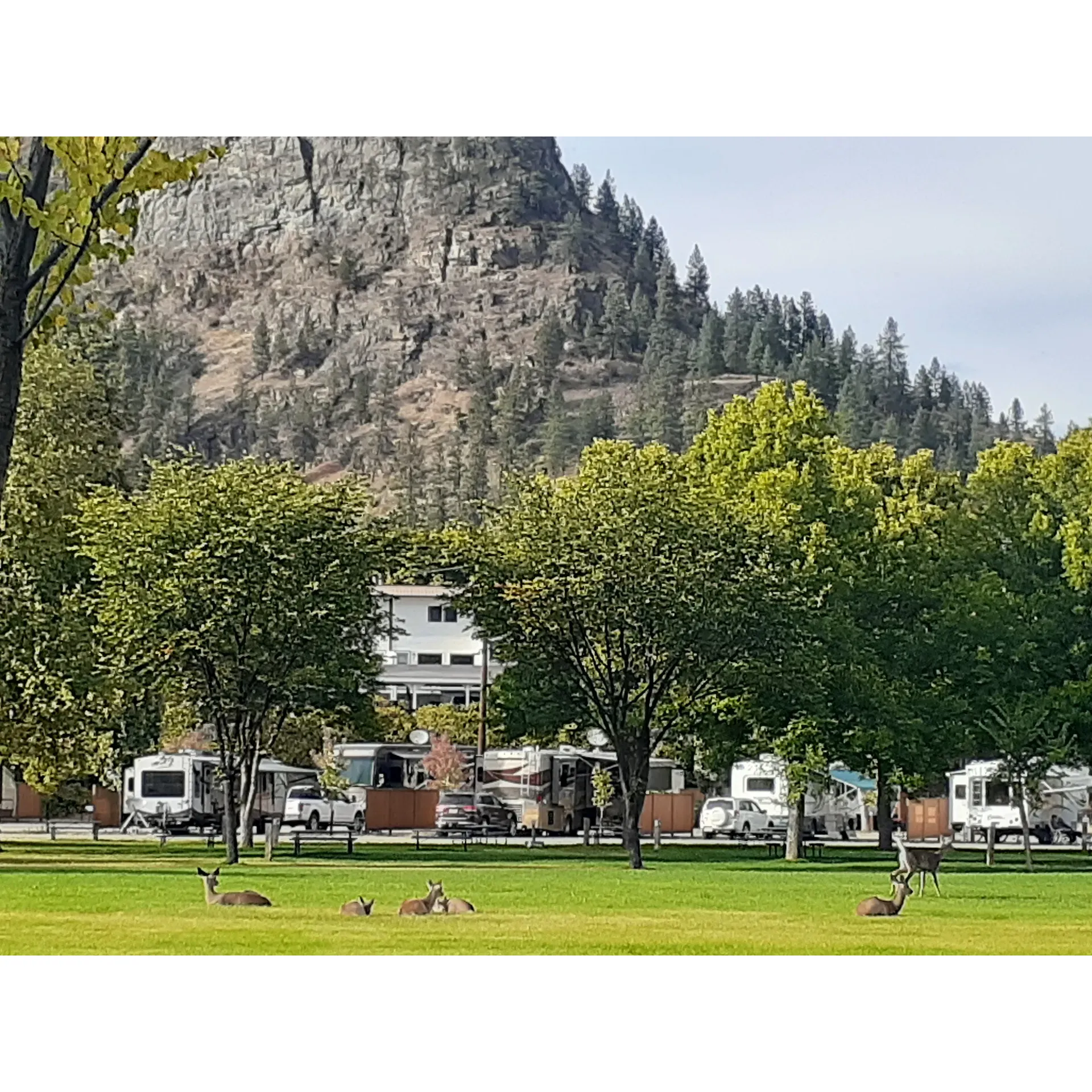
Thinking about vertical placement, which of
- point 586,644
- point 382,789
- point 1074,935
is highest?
point 586,644

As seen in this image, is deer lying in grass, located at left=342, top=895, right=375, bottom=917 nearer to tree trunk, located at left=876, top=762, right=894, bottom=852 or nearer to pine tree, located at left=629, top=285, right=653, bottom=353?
tree trunk, located at left=876, top=762, right=894, bottom=852

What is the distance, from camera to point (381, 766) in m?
17.4

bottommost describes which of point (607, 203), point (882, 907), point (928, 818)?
point (882, 907)

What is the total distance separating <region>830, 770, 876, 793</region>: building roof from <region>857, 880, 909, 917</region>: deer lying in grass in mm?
3705

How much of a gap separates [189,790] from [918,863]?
6722mm

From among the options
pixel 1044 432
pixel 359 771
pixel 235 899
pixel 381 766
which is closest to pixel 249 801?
pixel 359 771

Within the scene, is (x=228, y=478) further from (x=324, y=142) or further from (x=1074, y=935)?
(x=1074, y=935)

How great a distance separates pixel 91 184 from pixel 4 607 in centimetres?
1359

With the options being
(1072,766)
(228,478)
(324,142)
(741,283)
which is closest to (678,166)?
(741,283)

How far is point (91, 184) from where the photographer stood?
831 cm

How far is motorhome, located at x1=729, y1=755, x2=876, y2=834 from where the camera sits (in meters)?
19.2

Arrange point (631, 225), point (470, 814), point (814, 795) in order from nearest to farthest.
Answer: point (631, 225) < point (470, 814) < point (814, 795)

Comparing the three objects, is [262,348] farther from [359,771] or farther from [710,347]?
[710,347]

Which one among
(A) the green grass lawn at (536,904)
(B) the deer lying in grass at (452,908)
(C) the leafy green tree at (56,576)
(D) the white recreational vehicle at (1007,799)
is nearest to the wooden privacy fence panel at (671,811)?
(A) the green grass lawn at (536,904)
